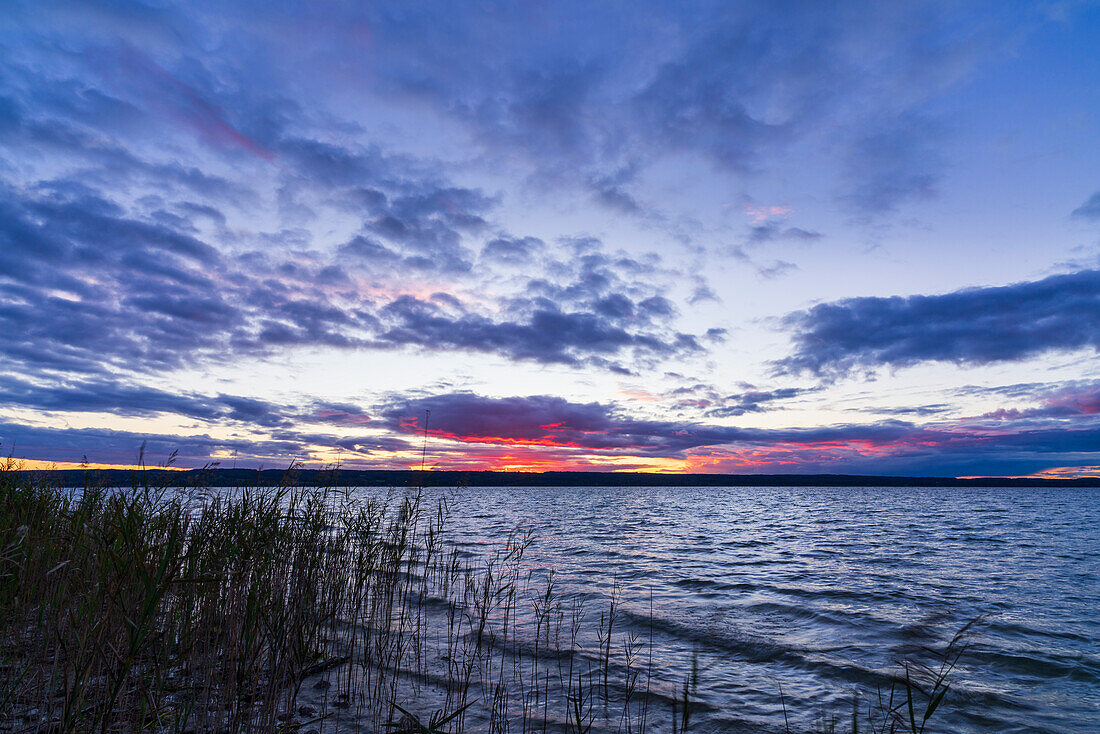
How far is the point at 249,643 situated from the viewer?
5273mm

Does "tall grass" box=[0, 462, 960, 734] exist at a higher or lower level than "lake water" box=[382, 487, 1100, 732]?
higher

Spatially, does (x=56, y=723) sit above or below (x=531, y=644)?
above

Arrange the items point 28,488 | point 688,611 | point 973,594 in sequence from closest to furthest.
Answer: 1. point 28,488
2. point 688,611
3. point 973,594

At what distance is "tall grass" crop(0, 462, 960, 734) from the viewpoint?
476 centimetres

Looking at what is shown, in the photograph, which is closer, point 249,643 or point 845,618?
point 249,643

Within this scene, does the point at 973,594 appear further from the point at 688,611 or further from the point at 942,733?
the point at 942,733

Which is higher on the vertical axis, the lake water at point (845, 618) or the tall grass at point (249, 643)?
the tall grass at point (249, 643)

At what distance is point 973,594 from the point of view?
52.5 ft

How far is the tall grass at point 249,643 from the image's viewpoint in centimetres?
476

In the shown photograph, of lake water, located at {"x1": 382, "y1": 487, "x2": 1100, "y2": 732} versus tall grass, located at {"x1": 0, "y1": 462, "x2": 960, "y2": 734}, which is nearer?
tall grass, located at {"x1": 0, "y1": 462, "x2": 960, "y2": 734}

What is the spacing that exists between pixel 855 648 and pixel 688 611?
3.81 metres

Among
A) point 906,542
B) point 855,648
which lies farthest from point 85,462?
point 906,542

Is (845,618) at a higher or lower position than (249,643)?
lower

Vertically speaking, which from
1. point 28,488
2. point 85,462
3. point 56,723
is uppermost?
point 85,462
